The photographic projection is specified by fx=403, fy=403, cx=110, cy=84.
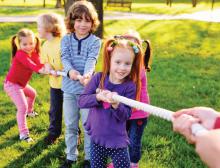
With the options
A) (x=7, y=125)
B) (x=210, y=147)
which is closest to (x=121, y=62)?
(x=210, y=147)

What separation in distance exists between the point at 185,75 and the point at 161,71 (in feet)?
2.13

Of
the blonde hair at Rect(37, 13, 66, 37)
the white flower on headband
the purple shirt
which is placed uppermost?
the blonde hair at Rect(37, 13, 66, 37)

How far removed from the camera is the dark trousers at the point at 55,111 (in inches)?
210

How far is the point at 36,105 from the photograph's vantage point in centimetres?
686

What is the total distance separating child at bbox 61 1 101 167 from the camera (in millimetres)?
4422

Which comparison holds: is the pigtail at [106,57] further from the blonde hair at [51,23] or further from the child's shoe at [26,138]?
the child's shoe at [26,138]

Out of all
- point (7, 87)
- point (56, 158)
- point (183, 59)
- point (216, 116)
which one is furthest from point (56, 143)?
point (183, 59)

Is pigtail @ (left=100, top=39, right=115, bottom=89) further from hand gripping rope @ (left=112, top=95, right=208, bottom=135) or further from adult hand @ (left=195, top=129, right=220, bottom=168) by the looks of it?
adult hand @ (left=195, top=129, right=220, bottom=168)

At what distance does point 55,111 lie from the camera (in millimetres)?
5441

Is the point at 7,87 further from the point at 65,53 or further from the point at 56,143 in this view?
the point at 65,53

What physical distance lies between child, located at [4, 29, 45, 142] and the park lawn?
0.95 ft

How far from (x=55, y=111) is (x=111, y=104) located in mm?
2192

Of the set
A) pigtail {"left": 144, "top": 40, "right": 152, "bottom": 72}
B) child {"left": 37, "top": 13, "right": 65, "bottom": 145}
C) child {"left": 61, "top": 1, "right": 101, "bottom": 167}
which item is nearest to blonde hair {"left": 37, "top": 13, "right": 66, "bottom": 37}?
child {"left": 37, "top": 13, "right": 65, "bottom": 145}

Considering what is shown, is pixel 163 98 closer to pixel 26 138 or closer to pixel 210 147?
pixel 26 138
